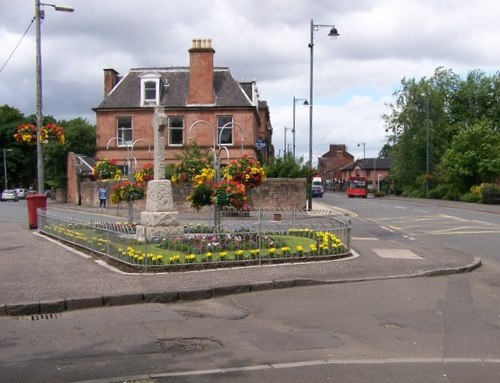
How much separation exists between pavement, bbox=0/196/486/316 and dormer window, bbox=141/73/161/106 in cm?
3117

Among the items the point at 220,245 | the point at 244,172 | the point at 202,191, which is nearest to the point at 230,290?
the point at 220,245

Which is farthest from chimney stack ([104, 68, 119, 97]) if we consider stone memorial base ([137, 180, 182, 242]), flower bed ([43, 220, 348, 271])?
flower bed ([43, 220, 348, 271])

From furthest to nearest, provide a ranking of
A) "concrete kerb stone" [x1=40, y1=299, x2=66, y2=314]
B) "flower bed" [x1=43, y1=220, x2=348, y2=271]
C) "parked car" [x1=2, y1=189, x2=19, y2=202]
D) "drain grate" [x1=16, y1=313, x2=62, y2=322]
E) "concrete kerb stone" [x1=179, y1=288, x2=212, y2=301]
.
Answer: "parked car" [x1=2, y1=189, x2=19, y2=202]
"flower bed" [x1=43, y1=220, x2=348, y2=271]
"concrete kerb stone" [x1=179, y1=288, x2=212, y2=301]
"concrete kerb stone" [x1=40, y1=299, x2=66, y2=314]
"drain grate" [x1=16, y1=313, x2=62, y2=322]

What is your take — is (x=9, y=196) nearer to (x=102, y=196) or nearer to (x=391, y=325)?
(x=102, y=196)

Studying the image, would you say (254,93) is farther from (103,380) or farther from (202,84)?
(103,380)

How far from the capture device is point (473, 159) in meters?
54.4

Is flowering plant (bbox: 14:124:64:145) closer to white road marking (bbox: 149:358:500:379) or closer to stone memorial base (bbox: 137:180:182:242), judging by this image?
stone memorial base (bbox: 137:180:182:242)

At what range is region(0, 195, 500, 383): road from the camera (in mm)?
5648

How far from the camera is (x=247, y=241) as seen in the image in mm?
12539

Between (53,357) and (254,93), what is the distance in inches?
1657

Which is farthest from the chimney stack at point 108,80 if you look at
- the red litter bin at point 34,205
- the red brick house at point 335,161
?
Result: the red brick house at point 335,161

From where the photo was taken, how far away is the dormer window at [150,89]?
45.1 metres

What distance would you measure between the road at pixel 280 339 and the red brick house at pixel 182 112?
113ft

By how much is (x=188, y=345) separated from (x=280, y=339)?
1058 millimetres
